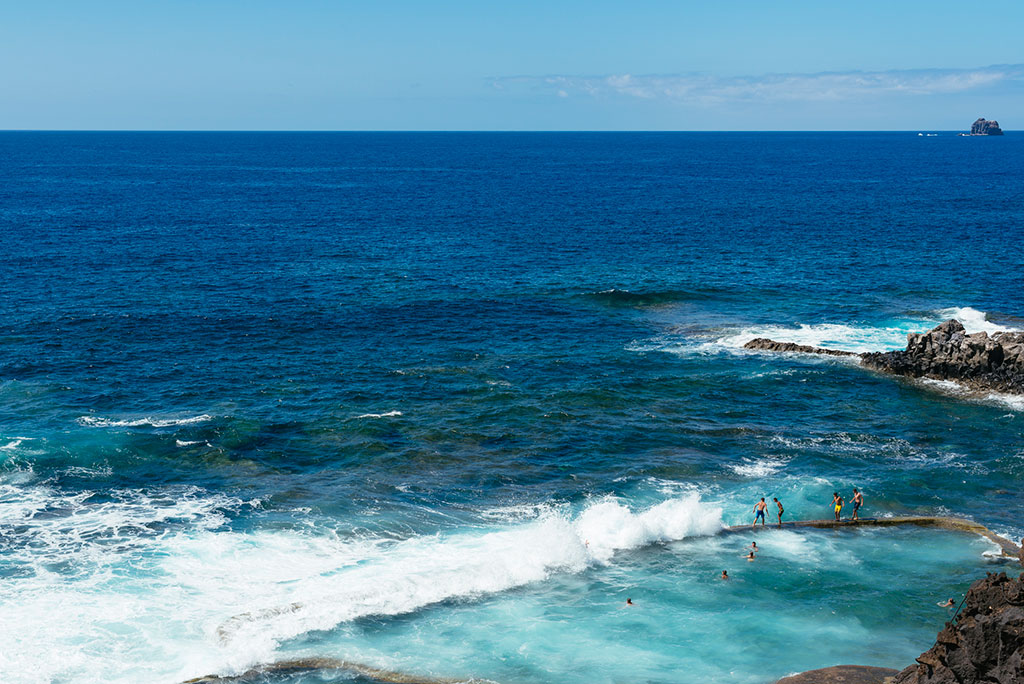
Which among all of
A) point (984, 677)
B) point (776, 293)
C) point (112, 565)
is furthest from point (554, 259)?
point (984, 677)

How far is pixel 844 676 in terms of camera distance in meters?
38.2

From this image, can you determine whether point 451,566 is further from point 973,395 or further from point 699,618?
point 973,395

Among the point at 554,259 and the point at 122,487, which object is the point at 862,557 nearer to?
the point at 122,487

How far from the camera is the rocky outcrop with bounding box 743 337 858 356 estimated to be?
283ft

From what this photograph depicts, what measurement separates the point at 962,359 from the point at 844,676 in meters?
48.8

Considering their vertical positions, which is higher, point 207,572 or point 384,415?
point 384,415

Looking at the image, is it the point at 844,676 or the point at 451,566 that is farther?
the point at 451,566

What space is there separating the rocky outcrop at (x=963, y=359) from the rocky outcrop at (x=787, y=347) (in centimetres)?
471

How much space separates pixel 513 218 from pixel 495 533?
12263cm

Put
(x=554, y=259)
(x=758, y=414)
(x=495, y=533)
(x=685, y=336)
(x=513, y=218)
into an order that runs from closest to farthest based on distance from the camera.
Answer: (x=495, y=533), (x=758, y=414), (x=685, y=336), (x=554, y=259), (x=513, y=218)

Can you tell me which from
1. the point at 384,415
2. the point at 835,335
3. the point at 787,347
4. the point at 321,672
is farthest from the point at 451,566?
the point at 835,335

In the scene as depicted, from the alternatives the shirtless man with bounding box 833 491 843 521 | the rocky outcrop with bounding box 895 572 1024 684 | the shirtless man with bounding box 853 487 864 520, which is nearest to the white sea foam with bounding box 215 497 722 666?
the shirtless man with bounding box 833 491 843 521

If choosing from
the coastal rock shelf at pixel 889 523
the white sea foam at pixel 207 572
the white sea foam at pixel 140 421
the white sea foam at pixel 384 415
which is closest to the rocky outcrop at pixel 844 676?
the white sea foam at pixel 207 572

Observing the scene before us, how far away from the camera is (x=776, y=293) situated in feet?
365
